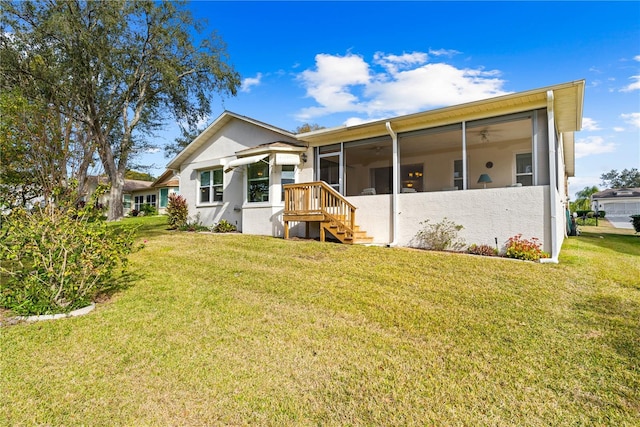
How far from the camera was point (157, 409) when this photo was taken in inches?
107

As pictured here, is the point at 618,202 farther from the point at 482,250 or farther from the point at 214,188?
the point at 214,188

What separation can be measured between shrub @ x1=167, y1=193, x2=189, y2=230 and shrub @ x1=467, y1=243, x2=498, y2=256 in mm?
12208

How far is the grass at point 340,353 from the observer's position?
270 cm

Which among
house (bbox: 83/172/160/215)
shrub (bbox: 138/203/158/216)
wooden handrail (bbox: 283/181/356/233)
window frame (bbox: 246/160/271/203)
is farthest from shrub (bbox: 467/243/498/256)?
house (bbox: 83/172/160/215)

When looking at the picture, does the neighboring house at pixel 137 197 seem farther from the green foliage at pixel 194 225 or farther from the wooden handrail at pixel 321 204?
the wooden handrail at pixel 321 204

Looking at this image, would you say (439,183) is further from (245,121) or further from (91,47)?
(91,47)

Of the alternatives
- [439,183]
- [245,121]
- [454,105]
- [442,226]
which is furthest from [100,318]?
[439,183]

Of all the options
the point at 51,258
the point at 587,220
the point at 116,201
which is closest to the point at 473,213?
the point at 51,258

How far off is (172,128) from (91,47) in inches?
379

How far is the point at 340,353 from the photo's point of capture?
359 cm

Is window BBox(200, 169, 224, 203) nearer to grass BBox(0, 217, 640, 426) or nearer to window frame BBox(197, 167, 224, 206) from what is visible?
window frame BBox(197, 167, 224, 206)

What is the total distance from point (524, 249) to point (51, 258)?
9202mm

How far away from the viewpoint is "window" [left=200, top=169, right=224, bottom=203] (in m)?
14.7

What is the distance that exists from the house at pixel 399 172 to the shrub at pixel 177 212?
389 mm
